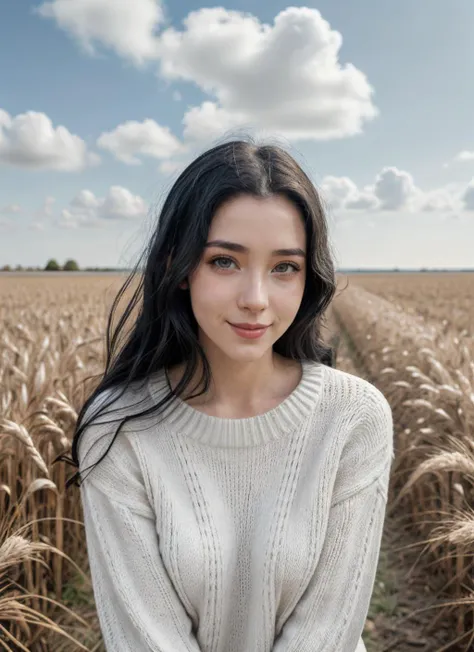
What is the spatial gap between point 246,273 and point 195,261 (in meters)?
0.13

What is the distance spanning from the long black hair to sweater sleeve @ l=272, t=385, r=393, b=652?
35cm

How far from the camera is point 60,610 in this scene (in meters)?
2.83

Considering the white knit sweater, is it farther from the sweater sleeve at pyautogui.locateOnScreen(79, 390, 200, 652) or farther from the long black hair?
the long black hair

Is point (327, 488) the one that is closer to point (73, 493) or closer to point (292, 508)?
point (292, 508)

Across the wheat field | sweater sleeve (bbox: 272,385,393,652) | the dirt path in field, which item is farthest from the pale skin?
the dirt path in field

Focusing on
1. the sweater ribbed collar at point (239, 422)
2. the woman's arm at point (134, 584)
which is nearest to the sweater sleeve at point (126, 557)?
the woman's arm at point (134, 584)

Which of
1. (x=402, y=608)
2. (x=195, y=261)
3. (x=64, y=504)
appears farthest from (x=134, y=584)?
(x=402, y=608)

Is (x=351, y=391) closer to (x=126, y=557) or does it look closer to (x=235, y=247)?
(x=235, y=247)

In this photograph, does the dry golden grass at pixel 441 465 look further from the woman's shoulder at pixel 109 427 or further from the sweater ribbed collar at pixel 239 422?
the woman's shoulder at pixel 109 427

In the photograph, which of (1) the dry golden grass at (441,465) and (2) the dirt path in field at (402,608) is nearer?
(1) the dry golden grass at (441,465)

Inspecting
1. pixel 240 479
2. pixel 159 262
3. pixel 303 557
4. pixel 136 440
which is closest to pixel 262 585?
pixel 303 557

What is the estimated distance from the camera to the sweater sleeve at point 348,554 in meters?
1.48

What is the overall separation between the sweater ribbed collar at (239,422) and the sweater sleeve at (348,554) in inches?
6.0

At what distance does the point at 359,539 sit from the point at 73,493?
1953 mm
